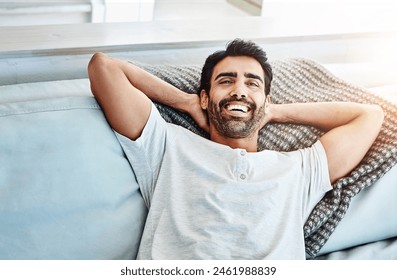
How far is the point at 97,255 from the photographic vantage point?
110cm

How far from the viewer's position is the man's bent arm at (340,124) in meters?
1.22

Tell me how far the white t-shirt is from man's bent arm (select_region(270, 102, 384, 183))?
28 mm

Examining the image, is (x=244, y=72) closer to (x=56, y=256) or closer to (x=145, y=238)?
(x=145, y=238)

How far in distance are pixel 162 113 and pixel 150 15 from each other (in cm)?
63

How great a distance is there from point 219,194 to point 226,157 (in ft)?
0.32

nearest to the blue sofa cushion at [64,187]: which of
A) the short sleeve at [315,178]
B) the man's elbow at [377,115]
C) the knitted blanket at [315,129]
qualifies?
the knitted blanket at [315,129]

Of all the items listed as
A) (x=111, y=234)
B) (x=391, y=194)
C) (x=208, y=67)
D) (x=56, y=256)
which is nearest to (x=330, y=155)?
(x=391, y=194)

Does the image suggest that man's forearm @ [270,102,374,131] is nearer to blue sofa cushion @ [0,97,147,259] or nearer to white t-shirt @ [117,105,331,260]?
white t-shirt @ [117,105,331,260]

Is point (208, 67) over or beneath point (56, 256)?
over

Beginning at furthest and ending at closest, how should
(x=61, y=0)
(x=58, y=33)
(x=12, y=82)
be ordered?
(x=61, y=0)
(x=58, y=33)
(x=12, y=82)

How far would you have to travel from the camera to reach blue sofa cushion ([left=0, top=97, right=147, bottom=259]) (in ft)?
3.44

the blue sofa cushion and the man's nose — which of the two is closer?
the blue sofa cushion

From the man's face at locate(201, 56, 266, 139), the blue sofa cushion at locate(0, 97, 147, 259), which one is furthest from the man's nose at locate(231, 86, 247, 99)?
the blue sofa cushion at locate(0, 97, 147, 259)
